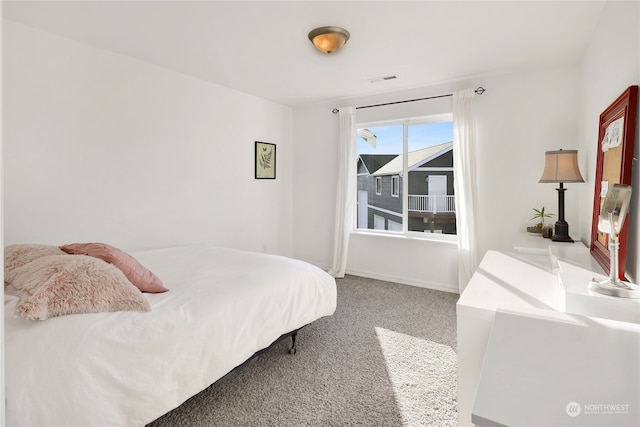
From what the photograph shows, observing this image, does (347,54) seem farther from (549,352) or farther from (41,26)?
(549,352)

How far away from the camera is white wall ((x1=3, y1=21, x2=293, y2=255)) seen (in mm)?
2549

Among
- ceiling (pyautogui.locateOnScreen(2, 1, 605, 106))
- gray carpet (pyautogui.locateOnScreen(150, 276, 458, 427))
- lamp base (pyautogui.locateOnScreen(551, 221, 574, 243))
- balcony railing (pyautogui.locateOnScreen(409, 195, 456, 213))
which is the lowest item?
gray carpet (pyautogui.locateOnScreen(150, 276, 458, 427))

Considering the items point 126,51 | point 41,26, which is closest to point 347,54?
point 126,51

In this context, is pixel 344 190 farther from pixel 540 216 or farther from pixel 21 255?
pixel 21 255

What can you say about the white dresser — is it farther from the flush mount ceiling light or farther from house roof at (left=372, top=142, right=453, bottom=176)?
house roof at (left=372, top=142, right=453, bottom=176)

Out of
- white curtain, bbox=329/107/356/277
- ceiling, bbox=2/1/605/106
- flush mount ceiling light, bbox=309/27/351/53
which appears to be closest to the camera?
ceiling, bbox=2/1/605/106

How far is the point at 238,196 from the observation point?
14.1 ft

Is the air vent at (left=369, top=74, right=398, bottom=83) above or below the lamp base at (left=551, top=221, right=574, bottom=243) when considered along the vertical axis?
above

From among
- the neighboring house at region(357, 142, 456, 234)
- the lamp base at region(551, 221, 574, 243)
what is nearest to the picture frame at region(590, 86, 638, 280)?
the lamp base at region(551, 221, 574, 243)

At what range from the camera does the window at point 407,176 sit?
4.11 metres

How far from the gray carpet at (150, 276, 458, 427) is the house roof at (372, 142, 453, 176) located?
1.92 metres

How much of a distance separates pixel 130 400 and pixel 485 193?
3639 millimetres

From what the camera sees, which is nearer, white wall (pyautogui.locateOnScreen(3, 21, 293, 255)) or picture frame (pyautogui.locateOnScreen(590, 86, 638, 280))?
picture frame (pyautogui.locateOnScreen(590, 86, 638, 280))

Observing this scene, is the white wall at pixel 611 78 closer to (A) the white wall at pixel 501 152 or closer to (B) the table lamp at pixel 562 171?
(B) the table lamp at pixel 562 171
